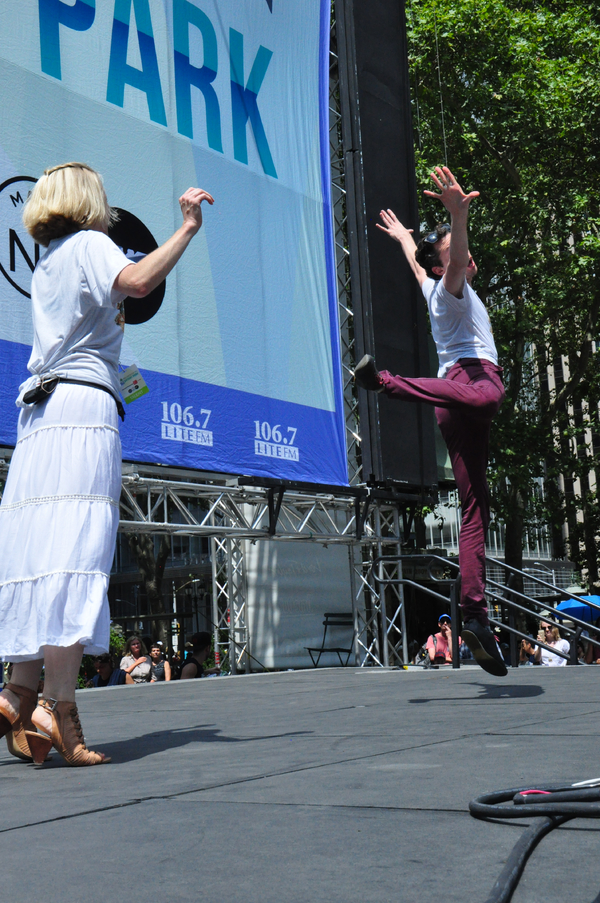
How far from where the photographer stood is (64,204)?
2896 millimetres

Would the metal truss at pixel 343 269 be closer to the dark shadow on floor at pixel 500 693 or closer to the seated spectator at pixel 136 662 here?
the seated spectator at pixel 136 662

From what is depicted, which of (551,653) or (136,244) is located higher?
(136,244)

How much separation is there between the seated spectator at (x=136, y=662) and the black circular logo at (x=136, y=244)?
4172mm

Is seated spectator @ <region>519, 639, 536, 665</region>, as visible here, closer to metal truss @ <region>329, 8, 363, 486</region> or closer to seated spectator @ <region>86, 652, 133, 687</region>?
metal truss @ <region>329, 8, 363, 486</region>

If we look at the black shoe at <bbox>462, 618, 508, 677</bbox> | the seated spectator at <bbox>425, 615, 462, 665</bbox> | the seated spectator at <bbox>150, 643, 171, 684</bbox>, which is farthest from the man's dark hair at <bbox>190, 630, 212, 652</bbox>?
the black shoe at <bbox>462, 618, 508, 677</bbox>

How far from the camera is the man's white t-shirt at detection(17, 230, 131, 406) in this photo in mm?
2779

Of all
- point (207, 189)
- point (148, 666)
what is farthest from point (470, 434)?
point (148, 666)

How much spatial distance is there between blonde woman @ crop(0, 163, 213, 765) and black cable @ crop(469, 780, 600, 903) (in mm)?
1348

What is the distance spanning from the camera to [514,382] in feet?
65.8

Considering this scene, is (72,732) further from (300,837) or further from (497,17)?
(497,17)

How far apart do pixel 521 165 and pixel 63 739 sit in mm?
19563

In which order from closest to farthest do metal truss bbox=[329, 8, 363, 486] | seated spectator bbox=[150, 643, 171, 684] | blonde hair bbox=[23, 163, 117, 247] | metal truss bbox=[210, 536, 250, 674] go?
blonde hair bbox=[23, 163, 117, 247], seated spectator bbox=[150, 643, 171, 684], metal truss bbox=[210, 536, 250, 674], metal truss bbox=[329, 8, 363, 486]

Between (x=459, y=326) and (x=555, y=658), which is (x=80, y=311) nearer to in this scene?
(x=459, y=326)

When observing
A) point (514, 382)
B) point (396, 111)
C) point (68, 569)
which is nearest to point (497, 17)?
point (396, 111)
